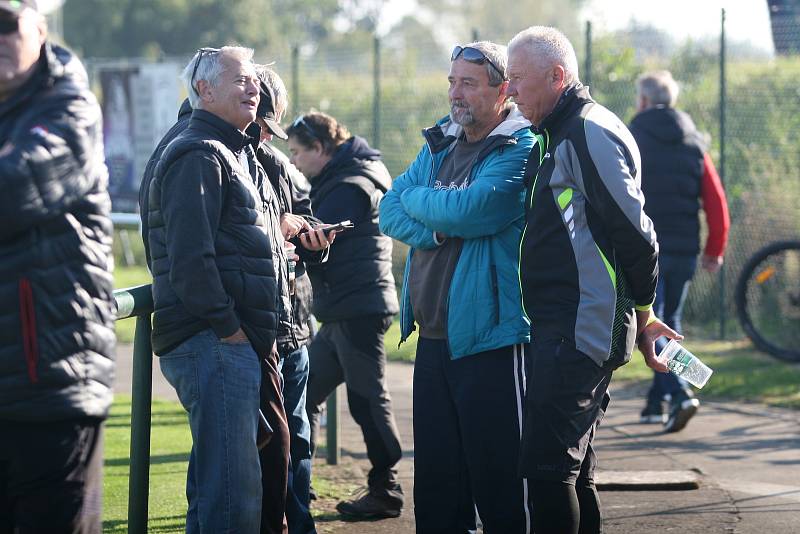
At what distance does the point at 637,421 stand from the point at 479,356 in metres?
4.08

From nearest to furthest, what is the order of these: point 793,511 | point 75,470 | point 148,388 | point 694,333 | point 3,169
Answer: point 3,169 → point 75,470 → point 148,388 → point 793,511 → point 694,333

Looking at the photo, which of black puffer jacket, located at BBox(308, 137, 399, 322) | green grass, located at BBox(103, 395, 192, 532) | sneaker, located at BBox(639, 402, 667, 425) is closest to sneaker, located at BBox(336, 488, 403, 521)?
green grass, located at BBox(103, 395, 192, 532)

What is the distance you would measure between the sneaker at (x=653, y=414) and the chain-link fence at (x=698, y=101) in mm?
3690

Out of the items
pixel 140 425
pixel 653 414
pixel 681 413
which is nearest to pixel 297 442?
pixel 140 425

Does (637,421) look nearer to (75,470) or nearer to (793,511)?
(793,511)

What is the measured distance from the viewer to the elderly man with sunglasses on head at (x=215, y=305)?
445 cm

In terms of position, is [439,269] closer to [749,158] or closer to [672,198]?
[672,198]

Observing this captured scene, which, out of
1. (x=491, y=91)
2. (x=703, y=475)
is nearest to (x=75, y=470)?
(x=491, y=91)

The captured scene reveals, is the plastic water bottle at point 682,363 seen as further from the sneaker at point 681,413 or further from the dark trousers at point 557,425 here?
the sneaker at point 681,413

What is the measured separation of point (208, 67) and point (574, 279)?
152 centimetres

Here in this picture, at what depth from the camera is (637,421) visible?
8773 millimetres

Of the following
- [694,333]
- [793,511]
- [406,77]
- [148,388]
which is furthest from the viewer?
[406,77]

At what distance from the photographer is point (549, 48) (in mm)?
4707

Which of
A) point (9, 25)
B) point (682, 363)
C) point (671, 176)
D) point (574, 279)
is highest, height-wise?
point (9, 25)
